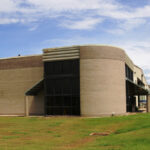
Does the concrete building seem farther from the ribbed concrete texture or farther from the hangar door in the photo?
the ribbed concrete texture

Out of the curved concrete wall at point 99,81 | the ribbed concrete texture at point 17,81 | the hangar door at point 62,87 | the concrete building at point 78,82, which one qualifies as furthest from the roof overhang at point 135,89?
the ribbed concrete texture at point 17,81


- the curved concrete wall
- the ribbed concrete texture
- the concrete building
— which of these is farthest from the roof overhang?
the ribbed concrete texture

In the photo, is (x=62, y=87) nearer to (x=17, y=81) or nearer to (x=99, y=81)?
(x=99, y=81)

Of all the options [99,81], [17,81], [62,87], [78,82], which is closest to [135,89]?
[99,81]

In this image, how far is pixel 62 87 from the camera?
1805 inches

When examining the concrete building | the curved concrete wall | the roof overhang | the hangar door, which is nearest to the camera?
the curved concrete wall

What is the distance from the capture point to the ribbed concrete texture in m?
50.9

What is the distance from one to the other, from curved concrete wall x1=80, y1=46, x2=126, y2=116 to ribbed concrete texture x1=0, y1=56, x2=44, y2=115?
410 inches

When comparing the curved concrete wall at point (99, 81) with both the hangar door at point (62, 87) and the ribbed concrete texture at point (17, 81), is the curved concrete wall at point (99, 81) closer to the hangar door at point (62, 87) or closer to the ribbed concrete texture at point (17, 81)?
the hangar door at point (62, 87)

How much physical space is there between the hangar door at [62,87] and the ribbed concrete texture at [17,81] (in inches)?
164

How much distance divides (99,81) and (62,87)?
21.5 ft

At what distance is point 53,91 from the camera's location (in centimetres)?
4634

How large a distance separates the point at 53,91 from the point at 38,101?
5669 mm

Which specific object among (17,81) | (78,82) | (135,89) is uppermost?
(17,81)
